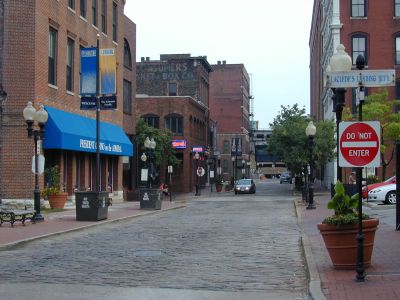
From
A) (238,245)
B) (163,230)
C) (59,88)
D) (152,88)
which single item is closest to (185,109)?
(152,88)

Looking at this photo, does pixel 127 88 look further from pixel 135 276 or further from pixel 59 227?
pixel 135 276

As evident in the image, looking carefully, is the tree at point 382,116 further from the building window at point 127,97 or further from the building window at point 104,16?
the building window at point 104,16

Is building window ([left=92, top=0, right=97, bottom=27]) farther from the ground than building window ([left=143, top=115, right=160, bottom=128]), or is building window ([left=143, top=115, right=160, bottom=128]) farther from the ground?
building window ([left=92, top=0, right=97, bottom=27])

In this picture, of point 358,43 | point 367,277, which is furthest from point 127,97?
point 367,277

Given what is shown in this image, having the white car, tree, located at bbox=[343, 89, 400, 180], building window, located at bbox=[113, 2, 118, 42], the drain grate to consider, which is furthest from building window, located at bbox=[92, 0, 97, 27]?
the drain grate

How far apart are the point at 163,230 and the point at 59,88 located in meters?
12.7

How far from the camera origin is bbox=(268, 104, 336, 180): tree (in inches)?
1999

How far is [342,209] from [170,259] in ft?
13.0

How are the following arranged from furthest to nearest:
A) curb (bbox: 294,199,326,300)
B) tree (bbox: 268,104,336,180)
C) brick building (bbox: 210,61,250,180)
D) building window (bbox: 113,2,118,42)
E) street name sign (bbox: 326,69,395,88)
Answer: brick building (bbox: 210,61,250,180) → tree (bbox: 268,104,336,180) → building window (bbox: 113,2,118,42) → street name sign (bbox: 326,69,395,88) → curb (bbox: 294,199,326,300)

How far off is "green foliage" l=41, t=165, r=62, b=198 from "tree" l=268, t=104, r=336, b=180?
85.9ft

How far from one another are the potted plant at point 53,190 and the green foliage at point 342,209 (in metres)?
18.5

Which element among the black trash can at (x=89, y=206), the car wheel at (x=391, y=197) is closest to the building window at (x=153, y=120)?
the car wheel at (x=391, y=197)

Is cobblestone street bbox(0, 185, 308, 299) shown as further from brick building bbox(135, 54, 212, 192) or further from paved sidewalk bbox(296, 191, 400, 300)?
brick building bbox(135, 54, 212, 192)

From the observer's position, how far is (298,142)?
172ft
